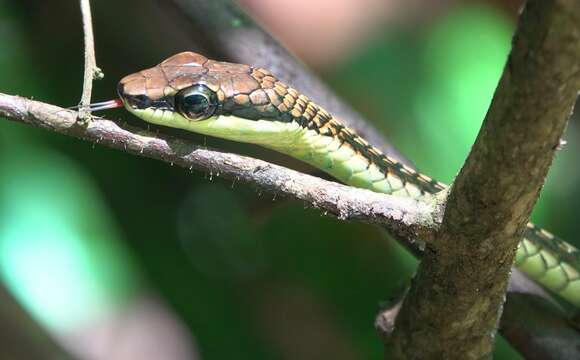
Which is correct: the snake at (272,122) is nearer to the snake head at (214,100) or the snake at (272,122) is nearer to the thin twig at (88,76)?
the snake head at (214,100)

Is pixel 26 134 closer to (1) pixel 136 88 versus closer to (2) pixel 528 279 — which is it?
(1) pixel 136 88

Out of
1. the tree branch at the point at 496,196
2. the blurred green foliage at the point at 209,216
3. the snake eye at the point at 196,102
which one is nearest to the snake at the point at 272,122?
the snake eye at the point at 196,102

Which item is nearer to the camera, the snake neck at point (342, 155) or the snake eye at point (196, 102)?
the snake eye at point (196, 102)

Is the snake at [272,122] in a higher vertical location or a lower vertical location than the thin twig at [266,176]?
higher

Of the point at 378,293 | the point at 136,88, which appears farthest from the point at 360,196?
the point at 378,293

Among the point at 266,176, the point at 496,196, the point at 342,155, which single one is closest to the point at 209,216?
the point at 342,155

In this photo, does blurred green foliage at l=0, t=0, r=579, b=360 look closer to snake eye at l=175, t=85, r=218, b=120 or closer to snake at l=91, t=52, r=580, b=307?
snake at l=91, t=52, r=580, b=307

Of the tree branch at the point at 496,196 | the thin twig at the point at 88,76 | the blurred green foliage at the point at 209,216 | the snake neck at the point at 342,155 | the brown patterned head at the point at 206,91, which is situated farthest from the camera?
the blurred green foliage at the point at 209,216
